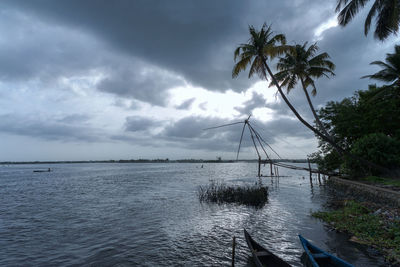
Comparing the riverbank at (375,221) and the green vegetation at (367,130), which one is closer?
the riverbank at (375,221)

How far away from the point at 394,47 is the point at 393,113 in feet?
29.0

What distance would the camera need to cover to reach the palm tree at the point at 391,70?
2498 centimetres

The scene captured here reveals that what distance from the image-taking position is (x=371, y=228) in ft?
34.0

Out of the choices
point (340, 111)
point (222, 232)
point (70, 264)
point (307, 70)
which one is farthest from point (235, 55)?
point (340, 111)

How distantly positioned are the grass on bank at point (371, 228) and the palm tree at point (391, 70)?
21.1 meters

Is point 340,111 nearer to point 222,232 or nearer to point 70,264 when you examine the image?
point 222,232

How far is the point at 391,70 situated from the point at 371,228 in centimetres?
2512

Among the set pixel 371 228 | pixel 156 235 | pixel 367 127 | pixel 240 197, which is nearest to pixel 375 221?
pixel 371 228

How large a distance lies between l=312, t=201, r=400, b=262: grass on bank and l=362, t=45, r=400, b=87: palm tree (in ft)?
69.1

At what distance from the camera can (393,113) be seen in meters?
25.7

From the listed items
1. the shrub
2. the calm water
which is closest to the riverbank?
the calm water

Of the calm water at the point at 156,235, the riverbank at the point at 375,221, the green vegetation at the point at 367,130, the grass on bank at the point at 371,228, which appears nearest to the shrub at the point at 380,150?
the green vegetation at the point at 367,130

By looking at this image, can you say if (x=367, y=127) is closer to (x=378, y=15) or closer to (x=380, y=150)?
(x=380, y=150)

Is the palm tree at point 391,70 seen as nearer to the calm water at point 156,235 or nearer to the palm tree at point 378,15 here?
the palm tree at point 378,15
